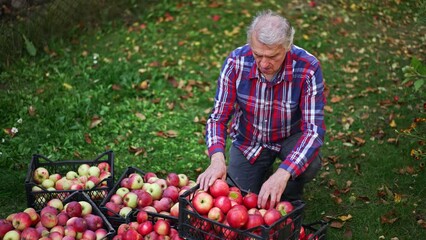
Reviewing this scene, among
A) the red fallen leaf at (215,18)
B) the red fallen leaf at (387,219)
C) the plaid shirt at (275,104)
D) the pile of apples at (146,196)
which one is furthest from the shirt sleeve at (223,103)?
the red fallen leaf at (215,18)

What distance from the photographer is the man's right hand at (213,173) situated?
11.6ft

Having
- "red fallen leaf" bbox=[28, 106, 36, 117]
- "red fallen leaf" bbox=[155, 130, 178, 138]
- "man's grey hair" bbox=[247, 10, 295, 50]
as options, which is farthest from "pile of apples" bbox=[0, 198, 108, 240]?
"red fallen leaf" bbox=[28, 106, 36, 117]

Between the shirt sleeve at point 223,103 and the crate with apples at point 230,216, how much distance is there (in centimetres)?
54

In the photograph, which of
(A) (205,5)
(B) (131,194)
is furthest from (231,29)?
(B) (131,194)

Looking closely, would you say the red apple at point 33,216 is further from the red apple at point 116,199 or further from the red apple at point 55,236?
the red apple at point 116,199

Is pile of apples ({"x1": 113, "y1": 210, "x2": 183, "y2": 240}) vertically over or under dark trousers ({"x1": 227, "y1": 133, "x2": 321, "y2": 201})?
over

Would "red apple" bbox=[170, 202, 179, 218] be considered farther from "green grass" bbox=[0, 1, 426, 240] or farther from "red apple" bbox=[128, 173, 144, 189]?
"green grass" bbox=[0, 1, 426, 240]

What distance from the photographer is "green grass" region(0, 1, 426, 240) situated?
5.02m

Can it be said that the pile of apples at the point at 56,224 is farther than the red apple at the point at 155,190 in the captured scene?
No

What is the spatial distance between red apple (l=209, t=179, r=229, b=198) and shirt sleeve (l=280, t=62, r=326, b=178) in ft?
1.78

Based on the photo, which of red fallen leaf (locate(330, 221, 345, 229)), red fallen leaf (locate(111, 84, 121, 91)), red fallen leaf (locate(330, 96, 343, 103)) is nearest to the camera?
red fallen leaf (locate(330, 221, 345, 229))

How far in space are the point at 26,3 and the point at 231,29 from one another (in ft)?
9.30

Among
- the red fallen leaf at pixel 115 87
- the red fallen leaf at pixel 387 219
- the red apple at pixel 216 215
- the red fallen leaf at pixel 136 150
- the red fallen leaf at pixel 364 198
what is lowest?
the red fallen leaf at pixel 364 198

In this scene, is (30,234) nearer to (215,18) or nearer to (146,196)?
(146,196)
